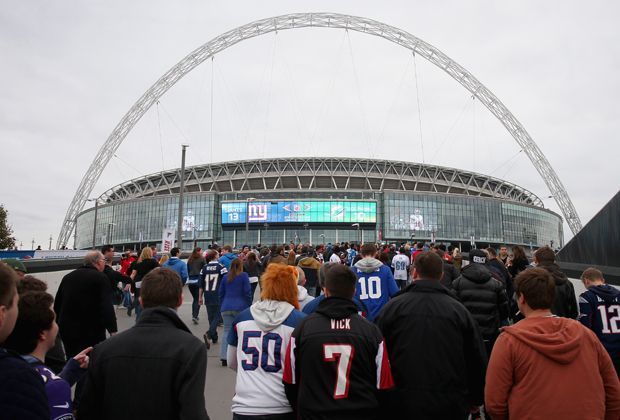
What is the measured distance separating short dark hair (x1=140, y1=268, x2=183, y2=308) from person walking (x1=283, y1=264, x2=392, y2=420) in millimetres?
929

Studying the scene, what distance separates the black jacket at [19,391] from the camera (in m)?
1.93

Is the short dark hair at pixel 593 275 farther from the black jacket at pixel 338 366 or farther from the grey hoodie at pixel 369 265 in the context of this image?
the black jacket at pixel 338 366

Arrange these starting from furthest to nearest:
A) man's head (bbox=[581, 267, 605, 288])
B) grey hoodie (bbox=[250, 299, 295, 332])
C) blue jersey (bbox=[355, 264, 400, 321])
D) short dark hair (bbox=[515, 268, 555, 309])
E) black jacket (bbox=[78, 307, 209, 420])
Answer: blue jersey (bbox=[355, 264, 400, 321]), man's head (bbox=[581, 267, 605, 288]), grey hoodie (bbox=[250, 299, 295, 332]), short dark hair (bbox=[515, 268, 555, 309]), black jacket (bbox=[78, 307, 209, 420])

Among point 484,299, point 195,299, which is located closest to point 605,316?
point 484,299

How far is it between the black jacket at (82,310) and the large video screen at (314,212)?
241ft

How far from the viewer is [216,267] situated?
33.3ft

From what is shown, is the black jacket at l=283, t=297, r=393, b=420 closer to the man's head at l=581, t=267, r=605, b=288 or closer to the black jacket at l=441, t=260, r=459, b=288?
the man's head at l=581, t=267, r=605, b=288

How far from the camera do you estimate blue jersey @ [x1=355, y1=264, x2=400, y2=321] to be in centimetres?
659

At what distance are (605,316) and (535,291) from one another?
2264 mm

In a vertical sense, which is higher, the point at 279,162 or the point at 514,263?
the point at 279,162

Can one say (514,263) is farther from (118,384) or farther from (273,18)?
(273,18)

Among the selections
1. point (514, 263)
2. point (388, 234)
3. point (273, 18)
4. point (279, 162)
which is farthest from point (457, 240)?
point (514, 263)

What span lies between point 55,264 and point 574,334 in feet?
48.5

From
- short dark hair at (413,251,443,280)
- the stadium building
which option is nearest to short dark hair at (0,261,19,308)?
short dark hair at (413,251,443,280)
